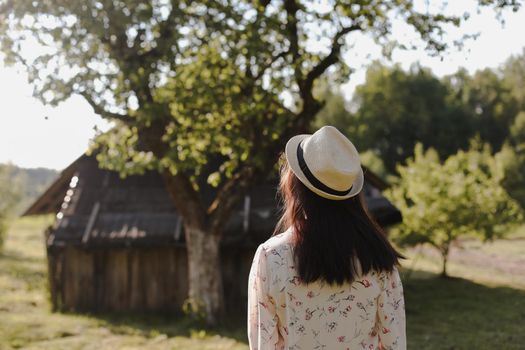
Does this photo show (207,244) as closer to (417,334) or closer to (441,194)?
(417,334)

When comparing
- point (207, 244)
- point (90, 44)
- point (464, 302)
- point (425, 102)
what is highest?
point (425, 102)

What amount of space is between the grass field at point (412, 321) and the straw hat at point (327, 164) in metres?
7.09

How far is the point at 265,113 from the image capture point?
11.0m

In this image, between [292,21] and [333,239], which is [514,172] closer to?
[292,21]

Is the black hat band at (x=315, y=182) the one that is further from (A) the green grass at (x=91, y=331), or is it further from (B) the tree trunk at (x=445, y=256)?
(B) the tree trunk at (x=445, y=256)

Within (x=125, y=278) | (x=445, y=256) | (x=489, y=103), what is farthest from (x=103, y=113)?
(x=489, y=103)

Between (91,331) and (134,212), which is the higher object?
(134,212)

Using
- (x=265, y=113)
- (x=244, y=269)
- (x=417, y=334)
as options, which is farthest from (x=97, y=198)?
(x=417, y=334)

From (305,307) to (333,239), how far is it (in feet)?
1.14

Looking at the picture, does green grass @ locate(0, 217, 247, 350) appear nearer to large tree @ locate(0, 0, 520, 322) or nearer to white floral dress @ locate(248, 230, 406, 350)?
large tree @ locate(0, 0, 520, 322)

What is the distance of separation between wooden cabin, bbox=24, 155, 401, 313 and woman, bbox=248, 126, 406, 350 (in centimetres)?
1063

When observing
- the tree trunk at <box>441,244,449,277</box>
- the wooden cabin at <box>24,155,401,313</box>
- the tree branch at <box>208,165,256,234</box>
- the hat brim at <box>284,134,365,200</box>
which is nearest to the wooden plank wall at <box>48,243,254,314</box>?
the wooden cabin at <box>24,155,401,313</box>

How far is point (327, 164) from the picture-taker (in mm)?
2934

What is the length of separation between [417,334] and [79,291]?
8115 millimetres
